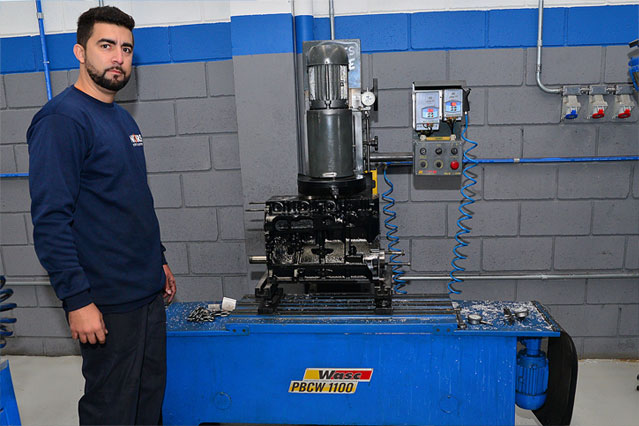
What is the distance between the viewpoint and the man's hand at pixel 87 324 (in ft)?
4.71

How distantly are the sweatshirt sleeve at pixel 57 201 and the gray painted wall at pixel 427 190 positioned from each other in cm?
112

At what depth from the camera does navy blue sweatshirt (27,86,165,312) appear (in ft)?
4.57

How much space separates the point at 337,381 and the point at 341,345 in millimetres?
135

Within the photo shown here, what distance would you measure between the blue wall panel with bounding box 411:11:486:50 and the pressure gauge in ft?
2.37

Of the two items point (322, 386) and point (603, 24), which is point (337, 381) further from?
point (603, 24)

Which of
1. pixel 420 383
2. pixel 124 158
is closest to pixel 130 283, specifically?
pixel 124 158

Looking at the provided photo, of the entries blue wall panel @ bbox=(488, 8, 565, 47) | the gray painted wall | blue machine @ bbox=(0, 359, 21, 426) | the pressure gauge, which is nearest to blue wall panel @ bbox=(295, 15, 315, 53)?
the gray painted wall

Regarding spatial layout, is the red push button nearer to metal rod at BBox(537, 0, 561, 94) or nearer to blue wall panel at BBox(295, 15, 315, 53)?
metal rod at BBox(537, 0, 561, 94)

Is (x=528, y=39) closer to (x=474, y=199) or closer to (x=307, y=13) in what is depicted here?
(x=474, y=199)

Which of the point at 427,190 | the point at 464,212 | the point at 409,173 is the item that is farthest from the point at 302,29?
the point at 464,212

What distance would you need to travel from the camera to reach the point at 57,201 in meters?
1.39

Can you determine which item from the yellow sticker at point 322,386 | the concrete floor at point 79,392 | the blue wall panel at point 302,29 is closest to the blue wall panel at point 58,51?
the blue wall panel at point 302,29

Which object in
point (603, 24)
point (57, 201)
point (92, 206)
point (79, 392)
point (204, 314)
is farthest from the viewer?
point (79, 392)

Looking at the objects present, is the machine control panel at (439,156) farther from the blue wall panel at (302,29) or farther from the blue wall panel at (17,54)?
the blue wall panel at (17,54)
